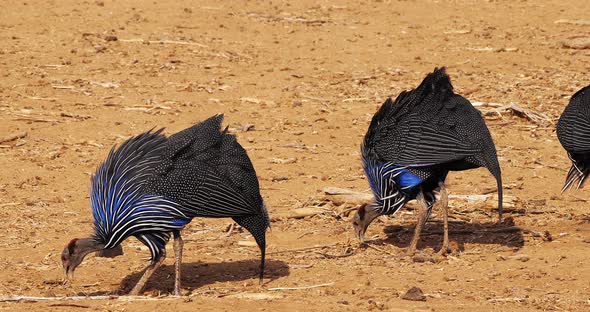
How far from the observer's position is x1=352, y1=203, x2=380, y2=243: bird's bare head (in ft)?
28.9

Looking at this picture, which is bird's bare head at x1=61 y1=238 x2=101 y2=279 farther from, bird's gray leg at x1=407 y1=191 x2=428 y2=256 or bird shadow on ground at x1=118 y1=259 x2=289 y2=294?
bird's gray leg at x1=407 y1=191 x2=428 y2=256

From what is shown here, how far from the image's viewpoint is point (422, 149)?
8.34m

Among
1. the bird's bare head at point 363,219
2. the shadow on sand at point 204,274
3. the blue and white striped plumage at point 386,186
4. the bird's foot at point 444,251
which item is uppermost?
the blue and white striped plumage at point 386,186

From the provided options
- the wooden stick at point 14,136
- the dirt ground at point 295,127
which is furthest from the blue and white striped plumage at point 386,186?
the wooden stick at point 14,136

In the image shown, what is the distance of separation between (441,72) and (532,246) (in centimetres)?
152

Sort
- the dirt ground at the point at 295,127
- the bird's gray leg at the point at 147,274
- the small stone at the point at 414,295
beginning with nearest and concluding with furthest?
the small stone at the point at 414,295
the bird's gray leg at the point at 147,274
the dirt ground at the point at 295,127

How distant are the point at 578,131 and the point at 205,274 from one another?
3.23 metres

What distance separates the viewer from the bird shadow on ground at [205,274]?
7945 millimetres

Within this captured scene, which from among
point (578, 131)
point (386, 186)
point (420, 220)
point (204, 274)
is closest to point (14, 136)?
point (204, 274)

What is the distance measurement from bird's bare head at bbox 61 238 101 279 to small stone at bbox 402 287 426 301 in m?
2.07

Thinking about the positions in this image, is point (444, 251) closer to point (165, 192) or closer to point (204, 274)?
point (204, 274)

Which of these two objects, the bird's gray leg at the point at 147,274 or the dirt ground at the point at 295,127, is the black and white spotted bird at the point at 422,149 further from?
the bird's gray leg at the point at 147,274

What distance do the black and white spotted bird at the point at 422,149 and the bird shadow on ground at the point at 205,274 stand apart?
0.96m

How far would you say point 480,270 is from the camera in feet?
26.5
